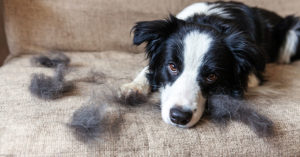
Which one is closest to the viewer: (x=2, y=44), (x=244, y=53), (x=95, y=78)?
(x=244, y=53)

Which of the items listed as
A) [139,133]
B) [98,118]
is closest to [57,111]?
[98,118]

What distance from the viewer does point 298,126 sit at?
140 centimetres

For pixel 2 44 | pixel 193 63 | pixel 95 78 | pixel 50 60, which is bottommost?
pixel 2 44

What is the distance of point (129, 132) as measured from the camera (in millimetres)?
1271

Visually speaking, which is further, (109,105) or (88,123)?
(109,105)

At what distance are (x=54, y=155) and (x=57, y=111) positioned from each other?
284 mm

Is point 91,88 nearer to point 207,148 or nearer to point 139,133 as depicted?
point 139,133

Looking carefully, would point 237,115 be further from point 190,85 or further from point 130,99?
point 130,99

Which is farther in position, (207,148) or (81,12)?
(81,12)

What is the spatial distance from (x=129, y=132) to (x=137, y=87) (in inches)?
18.1

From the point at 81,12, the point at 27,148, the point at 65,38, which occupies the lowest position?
the point at 65,38

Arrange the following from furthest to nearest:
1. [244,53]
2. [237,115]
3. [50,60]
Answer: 1. [50,60]
2. [244,53]
3. [237,115]

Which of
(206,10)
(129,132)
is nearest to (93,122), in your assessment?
(129,132)

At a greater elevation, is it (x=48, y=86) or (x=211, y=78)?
(x=211, y=78)
